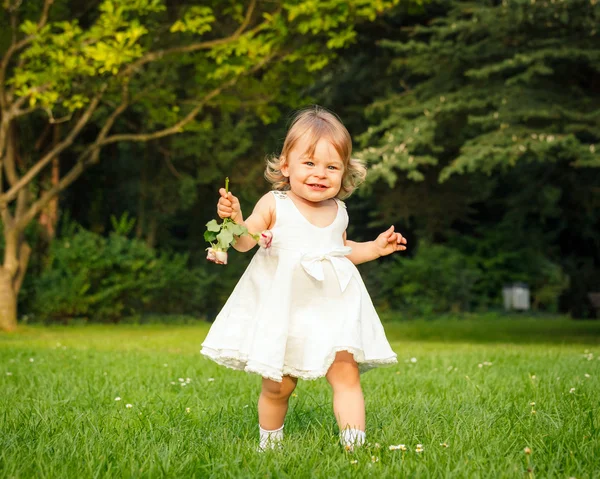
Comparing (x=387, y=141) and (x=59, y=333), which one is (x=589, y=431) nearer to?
(x=387, y=141)

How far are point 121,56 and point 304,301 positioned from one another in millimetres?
8702

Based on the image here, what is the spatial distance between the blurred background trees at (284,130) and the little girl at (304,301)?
23.6 ft

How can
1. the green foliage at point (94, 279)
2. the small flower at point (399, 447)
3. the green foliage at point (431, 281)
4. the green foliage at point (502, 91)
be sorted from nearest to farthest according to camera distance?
the small flower at point (399, 447), the green foliage at point (502, 91), the green foliage at point (94, 279), the green foliage at point (431, 281)

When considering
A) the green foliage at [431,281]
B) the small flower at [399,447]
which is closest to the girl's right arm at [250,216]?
the small flower at [399,447]

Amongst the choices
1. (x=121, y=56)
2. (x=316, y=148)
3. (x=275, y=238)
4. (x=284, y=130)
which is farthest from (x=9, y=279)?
(x=316, y=148)

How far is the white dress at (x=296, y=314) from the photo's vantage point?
3.73m

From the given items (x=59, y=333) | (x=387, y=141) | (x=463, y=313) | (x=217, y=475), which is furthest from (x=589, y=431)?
(x=463, y=313)

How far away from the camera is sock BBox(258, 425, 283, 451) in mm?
3775

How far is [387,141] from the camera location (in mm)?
12062

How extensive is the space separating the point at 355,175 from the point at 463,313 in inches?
716

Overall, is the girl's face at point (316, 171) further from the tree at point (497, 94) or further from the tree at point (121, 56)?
the tree at point (121, 56)

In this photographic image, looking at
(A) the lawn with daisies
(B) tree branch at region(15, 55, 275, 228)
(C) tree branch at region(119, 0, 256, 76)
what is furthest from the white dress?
(B) tree branch at region(15, 55, 275, 228)

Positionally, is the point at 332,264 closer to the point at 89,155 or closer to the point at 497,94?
the point at 497,94

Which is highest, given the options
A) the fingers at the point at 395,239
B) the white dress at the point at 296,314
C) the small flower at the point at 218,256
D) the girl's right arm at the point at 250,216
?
the girl's right arm at the point at 250,216
